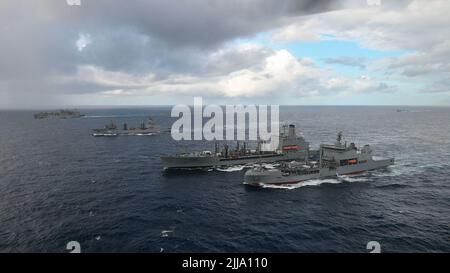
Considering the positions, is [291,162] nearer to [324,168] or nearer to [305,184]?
[324,168]

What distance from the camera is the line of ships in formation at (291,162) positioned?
255 feet

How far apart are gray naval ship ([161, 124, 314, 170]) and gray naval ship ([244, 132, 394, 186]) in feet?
23.1

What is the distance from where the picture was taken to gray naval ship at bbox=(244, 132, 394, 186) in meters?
76.6

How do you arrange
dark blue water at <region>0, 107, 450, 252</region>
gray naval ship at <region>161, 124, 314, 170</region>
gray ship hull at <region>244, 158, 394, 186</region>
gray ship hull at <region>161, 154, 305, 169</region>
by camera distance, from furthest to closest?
gray naval ship at <region>161, 124, 314, 170</region>
gray ship hull at <region>161, 154, 305, 169</region>
gray ship hull at <region>244, 158, 394, 186</region>
dark blue water at <region>0, 107, 450, 252</region>

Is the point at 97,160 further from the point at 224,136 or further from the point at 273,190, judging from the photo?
the point at 224,136

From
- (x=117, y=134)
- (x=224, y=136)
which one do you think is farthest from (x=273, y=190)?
(x=117, y=134)

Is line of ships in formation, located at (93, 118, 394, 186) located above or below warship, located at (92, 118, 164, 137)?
below

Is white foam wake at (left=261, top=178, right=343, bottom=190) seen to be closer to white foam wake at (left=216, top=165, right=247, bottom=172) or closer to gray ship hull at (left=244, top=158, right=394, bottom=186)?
gray ship hull at (left=244, top=158, right=394, bottom=186)

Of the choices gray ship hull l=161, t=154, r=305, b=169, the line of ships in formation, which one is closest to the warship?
the line of ships in formation

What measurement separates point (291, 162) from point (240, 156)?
17840 millimetres

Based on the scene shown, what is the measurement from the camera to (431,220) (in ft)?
178

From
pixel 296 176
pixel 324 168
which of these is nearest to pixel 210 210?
pixel 296 176
